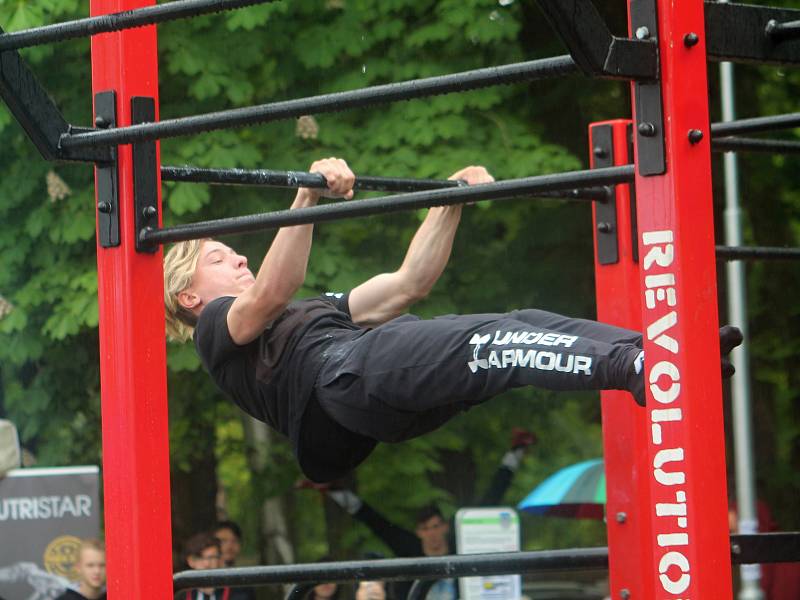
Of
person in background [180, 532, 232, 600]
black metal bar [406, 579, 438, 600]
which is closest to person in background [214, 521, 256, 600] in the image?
person in background [180, 532, 232, 600]

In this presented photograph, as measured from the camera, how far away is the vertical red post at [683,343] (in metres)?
1.98

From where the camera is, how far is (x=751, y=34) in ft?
7.53

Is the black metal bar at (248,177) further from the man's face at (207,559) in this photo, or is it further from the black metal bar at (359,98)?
the man's face at (207,559)

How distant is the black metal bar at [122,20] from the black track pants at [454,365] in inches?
31.5

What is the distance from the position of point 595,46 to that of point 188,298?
181 cm

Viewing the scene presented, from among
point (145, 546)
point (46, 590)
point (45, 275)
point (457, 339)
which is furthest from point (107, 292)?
point (45, 275)

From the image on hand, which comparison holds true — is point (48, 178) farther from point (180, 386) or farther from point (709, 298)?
point (709, 298)

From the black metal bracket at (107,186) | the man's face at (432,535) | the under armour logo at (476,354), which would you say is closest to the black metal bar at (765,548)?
the under armour logo at (476,354)

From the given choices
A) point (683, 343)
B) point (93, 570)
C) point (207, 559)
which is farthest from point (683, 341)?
point (93, 570)

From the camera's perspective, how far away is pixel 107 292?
8.53ft

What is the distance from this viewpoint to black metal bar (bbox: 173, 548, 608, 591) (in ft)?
10.8

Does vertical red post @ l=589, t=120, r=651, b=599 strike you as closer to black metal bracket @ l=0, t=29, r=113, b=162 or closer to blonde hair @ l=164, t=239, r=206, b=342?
blonde hair @ l=164, t=239, r=206, b=342

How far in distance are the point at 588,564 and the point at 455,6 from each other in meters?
4.00

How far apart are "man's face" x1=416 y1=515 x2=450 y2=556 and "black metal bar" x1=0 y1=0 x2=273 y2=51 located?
4.33m
